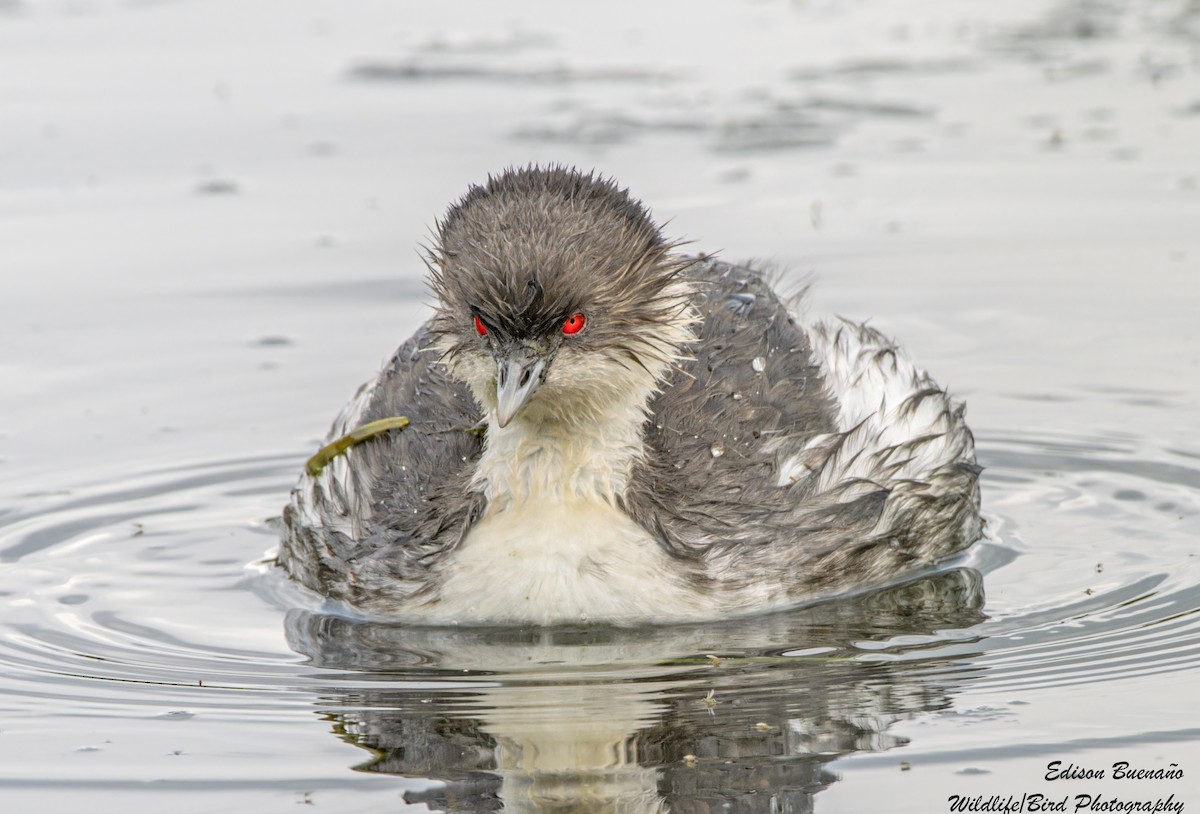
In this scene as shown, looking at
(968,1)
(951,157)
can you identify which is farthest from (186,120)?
(968,1)

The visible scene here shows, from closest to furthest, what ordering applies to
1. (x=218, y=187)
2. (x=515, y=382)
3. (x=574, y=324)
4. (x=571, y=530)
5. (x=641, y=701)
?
(x=641, y=701), (x=515, y=382), (x=574, y=324), (x=571, y=530), (x=218, y=187)

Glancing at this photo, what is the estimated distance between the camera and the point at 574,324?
318 inches

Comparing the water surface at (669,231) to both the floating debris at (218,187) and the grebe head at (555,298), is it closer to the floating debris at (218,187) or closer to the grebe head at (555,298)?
the floating debris at (218,187)

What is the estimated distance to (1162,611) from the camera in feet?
27.9

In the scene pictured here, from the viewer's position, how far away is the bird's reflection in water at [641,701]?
698 cm

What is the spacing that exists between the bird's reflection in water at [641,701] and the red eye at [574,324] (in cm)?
130

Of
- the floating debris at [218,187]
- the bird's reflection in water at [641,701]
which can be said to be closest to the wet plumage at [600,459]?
the bird's reflection in water at [641,701]

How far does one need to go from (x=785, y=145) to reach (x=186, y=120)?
4782 mm

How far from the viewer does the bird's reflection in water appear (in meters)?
6.98

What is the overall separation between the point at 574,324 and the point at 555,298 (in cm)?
17

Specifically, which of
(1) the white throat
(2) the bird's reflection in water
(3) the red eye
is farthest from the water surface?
(3) the red eye

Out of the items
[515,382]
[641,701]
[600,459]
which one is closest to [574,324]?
[515,382]

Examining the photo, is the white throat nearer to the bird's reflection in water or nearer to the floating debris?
the bird's reflection in water

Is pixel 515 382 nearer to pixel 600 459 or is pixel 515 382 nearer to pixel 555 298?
pixel 555 298
